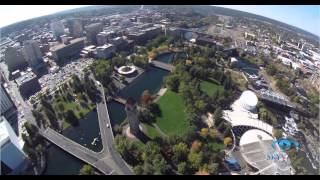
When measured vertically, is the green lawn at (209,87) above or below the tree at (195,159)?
below

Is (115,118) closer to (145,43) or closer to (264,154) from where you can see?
(264,154)

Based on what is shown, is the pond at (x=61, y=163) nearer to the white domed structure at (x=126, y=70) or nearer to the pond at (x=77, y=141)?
the pond at (x=77, y=141)

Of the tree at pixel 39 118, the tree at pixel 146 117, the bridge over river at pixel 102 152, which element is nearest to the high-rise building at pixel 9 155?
the bridge over river at pixel 102 152

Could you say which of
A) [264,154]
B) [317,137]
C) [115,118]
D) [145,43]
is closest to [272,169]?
[264,154]

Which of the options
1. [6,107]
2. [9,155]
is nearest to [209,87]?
[9,155]

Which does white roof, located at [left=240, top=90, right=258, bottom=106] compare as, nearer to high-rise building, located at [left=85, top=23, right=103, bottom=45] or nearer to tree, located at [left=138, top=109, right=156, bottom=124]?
tree, located at [left=138, top=109, right=156, bottom=124]

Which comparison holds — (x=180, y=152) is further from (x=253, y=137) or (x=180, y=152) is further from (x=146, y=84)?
(x=146, y=84)
